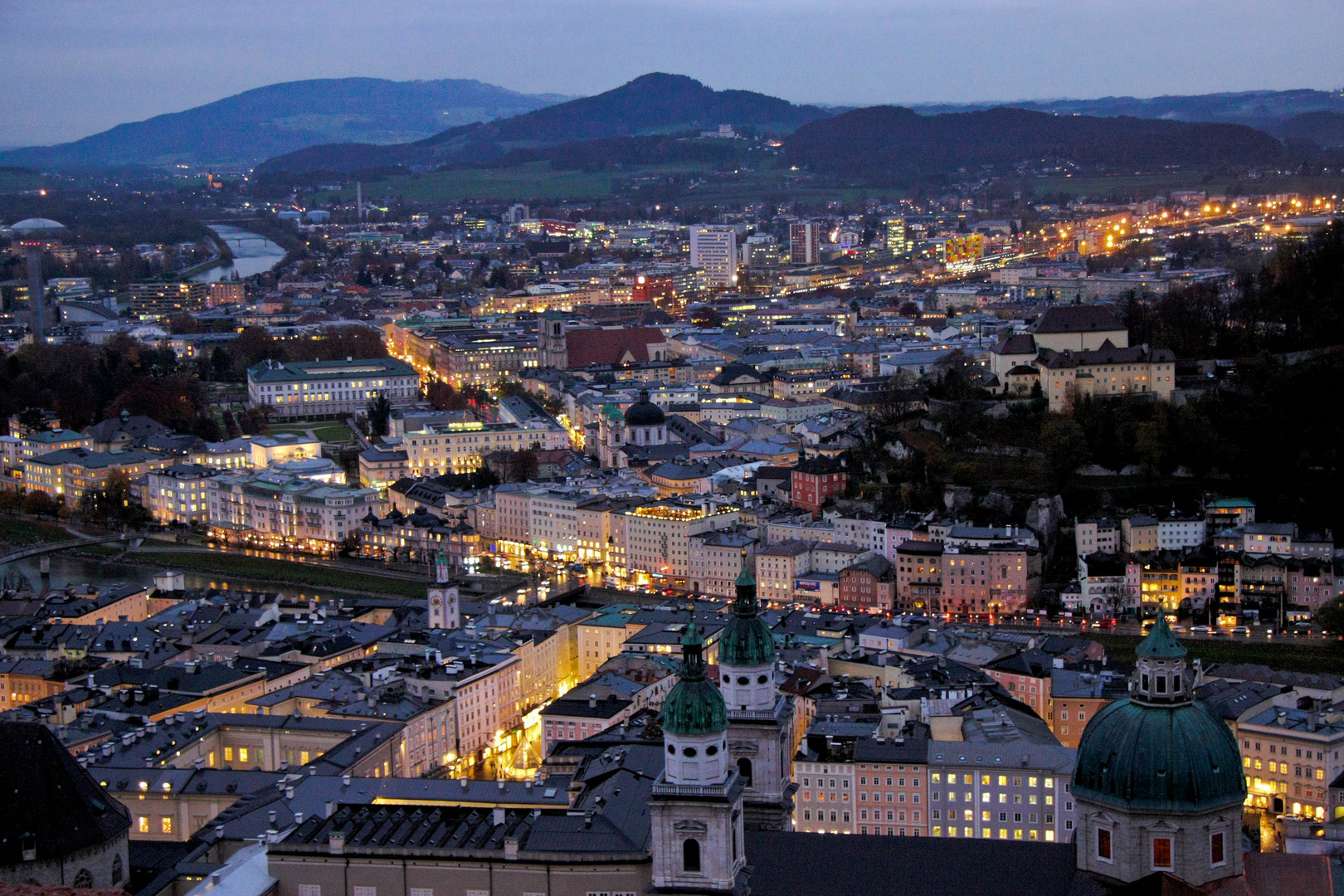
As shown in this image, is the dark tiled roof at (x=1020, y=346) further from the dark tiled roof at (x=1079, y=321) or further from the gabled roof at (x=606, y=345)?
the gabled roof at (x=606, y=345)

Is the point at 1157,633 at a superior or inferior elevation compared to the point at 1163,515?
superior

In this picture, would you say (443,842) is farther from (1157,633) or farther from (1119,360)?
(1119,360)

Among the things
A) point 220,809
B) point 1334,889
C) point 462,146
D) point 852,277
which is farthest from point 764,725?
point 462,146

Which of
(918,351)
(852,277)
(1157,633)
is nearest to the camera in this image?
(1157,633)

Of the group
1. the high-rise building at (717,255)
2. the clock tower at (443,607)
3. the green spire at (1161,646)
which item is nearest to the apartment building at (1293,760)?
the green spire at (1161,646)

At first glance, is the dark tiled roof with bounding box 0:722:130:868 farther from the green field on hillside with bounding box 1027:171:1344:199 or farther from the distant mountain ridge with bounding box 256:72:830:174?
the distant mountain ridge with bounding box 256:72:830:174

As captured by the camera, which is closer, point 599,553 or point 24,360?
point 599,553

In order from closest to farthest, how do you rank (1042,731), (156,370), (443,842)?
(443,842) < (1042,731) < (156,370)
